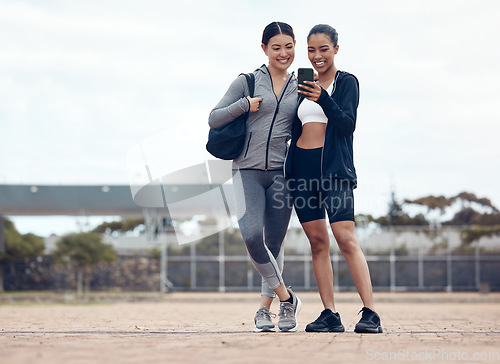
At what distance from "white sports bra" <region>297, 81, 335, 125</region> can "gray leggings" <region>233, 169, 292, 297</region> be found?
391 millimetres

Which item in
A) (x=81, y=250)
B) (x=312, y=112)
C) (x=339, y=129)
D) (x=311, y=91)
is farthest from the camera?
(x=81, y=250)

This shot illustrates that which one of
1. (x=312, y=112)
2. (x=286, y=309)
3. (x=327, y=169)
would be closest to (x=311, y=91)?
(x=312, y=112)

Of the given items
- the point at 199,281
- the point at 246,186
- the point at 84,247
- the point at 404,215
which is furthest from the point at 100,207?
the point at 246,186

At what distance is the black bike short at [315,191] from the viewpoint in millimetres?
4793

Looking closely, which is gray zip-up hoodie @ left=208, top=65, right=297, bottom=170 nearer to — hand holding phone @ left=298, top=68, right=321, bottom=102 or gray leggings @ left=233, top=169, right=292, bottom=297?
gray leggings @ left=233, top=169, right=292, bottom=297

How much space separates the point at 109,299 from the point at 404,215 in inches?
595

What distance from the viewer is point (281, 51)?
4965mm

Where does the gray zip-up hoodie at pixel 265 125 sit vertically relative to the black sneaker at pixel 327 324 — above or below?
above

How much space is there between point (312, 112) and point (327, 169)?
0.39m

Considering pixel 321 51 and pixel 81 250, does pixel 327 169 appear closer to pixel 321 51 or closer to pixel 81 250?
pixel 321 51

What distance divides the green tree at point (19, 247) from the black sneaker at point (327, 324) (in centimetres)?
2628

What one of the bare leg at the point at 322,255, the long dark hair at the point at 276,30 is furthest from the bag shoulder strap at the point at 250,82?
the bare leg at the point at 322,255

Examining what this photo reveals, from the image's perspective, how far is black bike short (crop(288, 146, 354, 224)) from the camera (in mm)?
4793

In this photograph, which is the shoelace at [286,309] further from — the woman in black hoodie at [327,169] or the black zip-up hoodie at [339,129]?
the black zip-up hoodie at [339,129]
